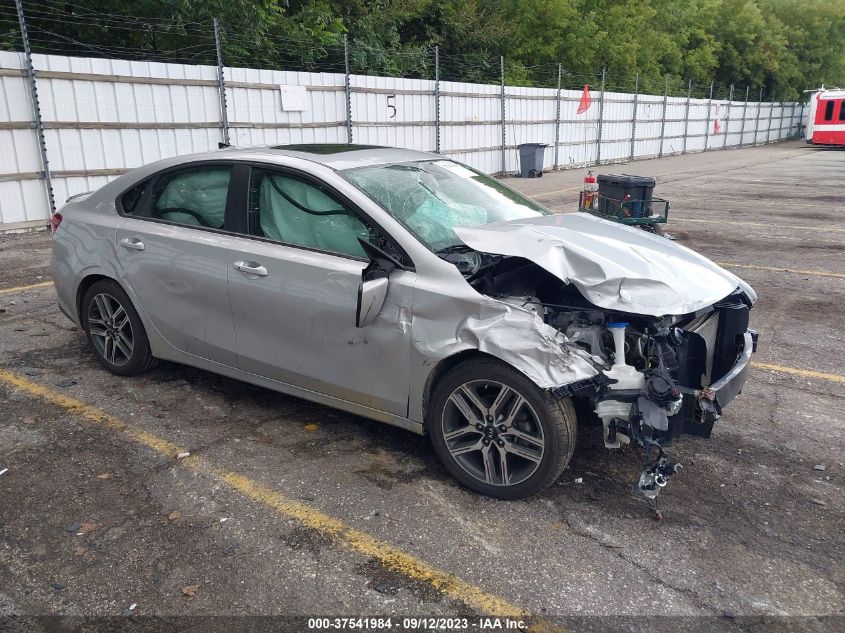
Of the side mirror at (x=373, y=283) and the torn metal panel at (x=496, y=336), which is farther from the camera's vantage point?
the side mirror at (x=373, y=283)

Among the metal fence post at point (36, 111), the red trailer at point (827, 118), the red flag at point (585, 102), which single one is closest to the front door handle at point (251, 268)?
the metal fence post at point (36, 111)

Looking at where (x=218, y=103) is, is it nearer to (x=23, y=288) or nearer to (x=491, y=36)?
(x=23, y=288)

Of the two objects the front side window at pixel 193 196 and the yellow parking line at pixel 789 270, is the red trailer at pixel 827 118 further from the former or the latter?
the front side window at pixel 193 196

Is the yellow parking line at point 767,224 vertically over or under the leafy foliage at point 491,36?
under

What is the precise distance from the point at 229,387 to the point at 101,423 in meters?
0.85

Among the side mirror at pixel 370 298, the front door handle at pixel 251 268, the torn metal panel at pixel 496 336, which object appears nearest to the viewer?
the torn metal panel at pixel 496 336

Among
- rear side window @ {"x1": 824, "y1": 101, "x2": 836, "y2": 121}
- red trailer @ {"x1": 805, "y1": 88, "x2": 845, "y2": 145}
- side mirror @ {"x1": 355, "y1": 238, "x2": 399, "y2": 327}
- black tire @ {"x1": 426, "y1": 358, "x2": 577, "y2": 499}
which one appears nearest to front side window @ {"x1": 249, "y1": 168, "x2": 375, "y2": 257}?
side mirror @ {"x1": 355, "y1": 238, "x2": 399, "y2": 327}

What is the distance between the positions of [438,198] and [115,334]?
2.43m

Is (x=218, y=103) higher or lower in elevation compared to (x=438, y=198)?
higher

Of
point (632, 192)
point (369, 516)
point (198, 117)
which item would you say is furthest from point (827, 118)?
point (369, 516)

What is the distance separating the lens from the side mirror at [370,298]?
137 inches

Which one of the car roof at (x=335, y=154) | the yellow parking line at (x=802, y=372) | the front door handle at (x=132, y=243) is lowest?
the yellow parking line at (x=802, y=372)

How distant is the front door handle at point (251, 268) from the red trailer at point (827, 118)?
41311 mm

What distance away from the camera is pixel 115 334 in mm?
4852
